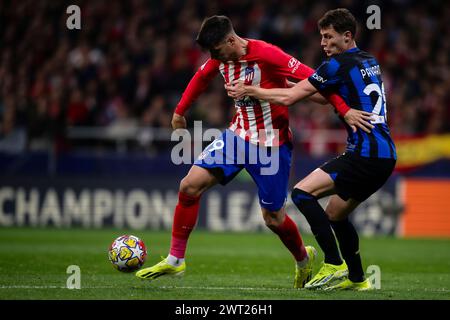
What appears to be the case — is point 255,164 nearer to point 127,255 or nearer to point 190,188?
point 190,188

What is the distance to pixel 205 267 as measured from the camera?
984 cm

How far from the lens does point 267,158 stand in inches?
302

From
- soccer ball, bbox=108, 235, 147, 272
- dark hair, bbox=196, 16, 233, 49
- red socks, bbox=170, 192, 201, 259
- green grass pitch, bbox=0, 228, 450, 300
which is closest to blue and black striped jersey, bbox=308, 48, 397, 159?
dark hair, bbox=196, 16, 233, 49

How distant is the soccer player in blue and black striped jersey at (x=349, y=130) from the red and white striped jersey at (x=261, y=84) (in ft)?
1.52

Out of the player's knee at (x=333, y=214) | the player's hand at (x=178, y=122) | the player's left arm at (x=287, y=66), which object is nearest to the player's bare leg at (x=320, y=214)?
the player's knee at (x=333, y=214)

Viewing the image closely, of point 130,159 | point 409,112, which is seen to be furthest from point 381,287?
point 409,112

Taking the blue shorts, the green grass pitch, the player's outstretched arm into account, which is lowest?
the green grass pitch

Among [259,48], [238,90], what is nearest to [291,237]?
[238,90]

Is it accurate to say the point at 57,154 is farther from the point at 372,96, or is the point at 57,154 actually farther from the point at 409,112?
the point at 372,96

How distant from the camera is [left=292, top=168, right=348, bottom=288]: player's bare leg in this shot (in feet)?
23.9

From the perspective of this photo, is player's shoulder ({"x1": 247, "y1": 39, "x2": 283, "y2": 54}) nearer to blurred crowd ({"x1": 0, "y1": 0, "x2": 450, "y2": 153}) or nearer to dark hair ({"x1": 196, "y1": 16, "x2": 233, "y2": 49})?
dark hair ({"x1": 196, "y1": 16, "x2": 233, "y2": 49})

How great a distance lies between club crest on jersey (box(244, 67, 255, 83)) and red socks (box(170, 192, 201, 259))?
3.90 feet

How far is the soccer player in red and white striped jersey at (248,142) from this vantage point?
7578 mm

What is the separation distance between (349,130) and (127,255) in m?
2.32
